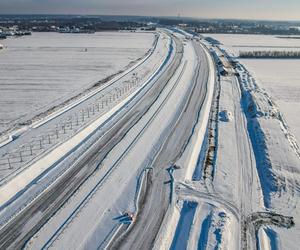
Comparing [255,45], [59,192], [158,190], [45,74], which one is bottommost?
[255,45]

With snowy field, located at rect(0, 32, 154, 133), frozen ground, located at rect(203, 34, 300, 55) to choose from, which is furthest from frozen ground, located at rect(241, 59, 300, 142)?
snowy field, located at rect(0, 32, 154, 133)

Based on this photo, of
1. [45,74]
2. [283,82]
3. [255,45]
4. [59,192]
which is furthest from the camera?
[255,45]

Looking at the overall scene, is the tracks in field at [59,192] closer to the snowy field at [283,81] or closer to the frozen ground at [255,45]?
the snowy field at [283,81]

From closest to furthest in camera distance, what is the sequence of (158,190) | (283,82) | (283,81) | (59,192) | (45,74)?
(59,192) < (158,190) < (283,82) < (283,81) < (45,74)

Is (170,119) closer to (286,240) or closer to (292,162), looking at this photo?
(292,162)

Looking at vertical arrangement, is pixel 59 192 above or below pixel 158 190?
below

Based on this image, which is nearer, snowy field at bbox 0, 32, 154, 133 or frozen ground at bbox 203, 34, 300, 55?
snowy field at bbox 0, 32, 154, 133

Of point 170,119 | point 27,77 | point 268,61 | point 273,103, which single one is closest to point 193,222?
point 170,119

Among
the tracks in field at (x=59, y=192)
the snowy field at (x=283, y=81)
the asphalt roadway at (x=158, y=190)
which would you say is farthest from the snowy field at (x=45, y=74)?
the snowy field at (x=283, y=81)

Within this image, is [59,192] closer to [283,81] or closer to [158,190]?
[158,190]

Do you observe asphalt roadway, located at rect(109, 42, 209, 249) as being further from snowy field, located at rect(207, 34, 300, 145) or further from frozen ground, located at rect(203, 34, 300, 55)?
frozen ground, located at rect(203, 34, 300, 55)

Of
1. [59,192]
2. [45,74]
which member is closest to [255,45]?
[45,74]
